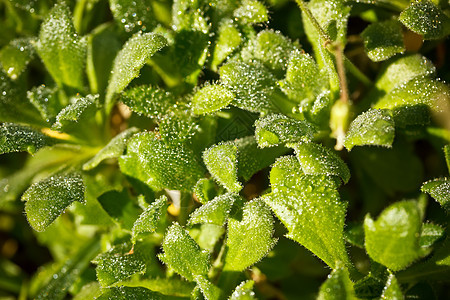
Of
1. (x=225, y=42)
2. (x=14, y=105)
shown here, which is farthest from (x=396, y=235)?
(x=14, y=105)

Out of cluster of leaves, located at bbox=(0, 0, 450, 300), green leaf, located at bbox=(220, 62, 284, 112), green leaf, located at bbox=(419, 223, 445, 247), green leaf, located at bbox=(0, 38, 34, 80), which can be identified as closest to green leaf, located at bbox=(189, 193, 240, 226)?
cluster of leaves, located at bbox=(0, 0, 450, 300)

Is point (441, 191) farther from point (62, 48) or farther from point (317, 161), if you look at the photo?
point (62, 48)

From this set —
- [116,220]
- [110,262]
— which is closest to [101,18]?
[116,220]

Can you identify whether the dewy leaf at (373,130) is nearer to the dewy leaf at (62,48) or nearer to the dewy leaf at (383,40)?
the dewy leaf at (383,40)

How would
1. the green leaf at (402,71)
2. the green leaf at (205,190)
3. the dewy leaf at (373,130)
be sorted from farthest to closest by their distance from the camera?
the green leaf at (402,71) < the green leaf at (205,190) < the dewy leaf at (373,130)

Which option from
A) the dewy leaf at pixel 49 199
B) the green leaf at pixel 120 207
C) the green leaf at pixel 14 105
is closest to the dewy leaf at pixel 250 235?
the green leaf at pixel 120 207

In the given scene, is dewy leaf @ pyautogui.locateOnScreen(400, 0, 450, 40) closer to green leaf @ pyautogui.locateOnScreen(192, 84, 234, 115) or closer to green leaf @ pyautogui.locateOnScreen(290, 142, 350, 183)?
green leaf @ pyautogui.locateOnScreen(290, 142, 350, 183)
